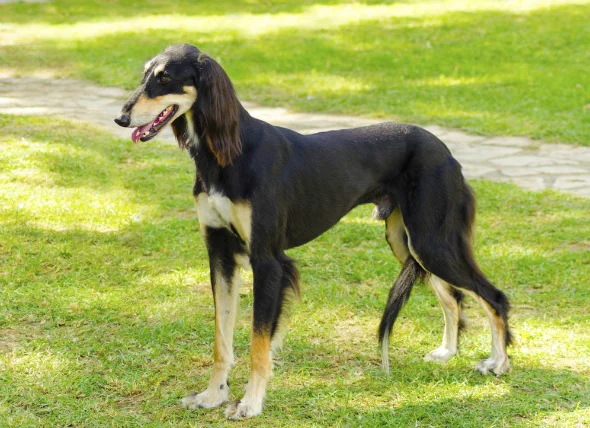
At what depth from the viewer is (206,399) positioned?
4215mm

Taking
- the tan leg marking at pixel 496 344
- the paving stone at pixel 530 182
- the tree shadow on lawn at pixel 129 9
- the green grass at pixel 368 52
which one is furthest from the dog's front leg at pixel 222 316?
the tree shadow on lawn at pixel 129 9

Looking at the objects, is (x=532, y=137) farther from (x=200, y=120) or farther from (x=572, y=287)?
(x=200, y=120)

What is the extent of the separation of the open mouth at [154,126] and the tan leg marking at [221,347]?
811 mm

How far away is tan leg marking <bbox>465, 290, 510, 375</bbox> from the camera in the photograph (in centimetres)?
451

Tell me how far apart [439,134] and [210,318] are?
474 cm

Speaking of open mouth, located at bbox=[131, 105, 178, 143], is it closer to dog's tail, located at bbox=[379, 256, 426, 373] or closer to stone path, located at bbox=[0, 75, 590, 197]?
dog's tail, located at bbox=[379, 256, 426, 373]

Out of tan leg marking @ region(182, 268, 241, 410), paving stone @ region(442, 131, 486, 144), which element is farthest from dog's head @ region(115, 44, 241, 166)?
paving stone @ region(442, 131, 486, 144)

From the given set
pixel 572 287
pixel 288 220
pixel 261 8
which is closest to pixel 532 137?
pixel 572 287

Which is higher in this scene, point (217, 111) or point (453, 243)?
point (217, 111)

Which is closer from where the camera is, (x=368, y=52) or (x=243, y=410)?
(x=243, y=410)

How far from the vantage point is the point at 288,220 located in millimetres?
4203

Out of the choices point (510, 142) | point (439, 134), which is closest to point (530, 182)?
point (510, 142)

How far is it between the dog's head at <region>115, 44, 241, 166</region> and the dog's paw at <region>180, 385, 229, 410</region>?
1150mm

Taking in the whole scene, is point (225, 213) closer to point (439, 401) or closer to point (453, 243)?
point (453, 243)
